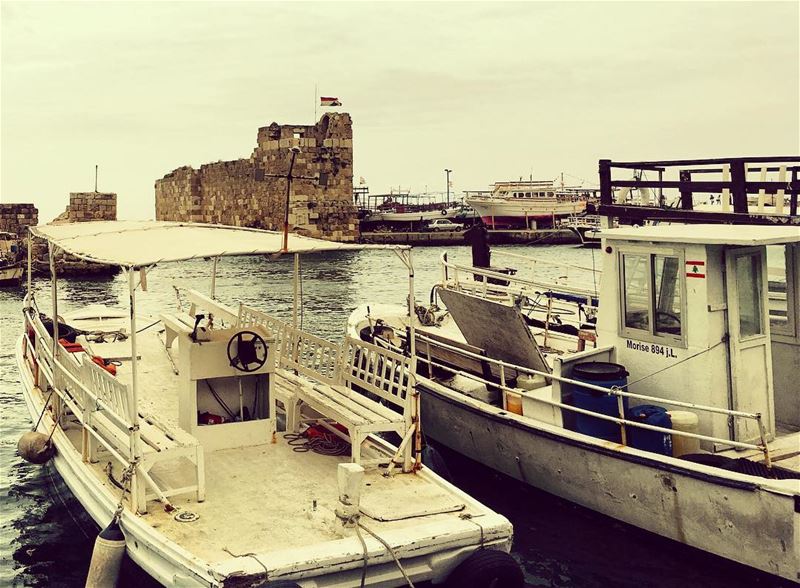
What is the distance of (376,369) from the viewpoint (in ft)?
31.0

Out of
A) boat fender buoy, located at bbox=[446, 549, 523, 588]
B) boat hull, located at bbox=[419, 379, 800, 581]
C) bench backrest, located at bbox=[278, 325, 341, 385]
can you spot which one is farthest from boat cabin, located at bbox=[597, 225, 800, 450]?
boat fender buoy, located at bbox=[446, 549, 523, 588]

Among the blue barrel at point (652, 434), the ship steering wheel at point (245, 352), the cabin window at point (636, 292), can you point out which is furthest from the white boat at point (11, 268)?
the blue barrel at point (652, 434)

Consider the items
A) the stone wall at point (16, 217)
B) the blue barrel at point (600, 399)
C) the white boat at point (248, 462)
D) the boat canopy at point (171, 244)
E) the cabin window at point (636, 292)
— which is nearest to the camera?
the white boat at point (248, 462)

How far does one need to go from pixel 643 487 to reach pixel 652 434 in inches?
21.0

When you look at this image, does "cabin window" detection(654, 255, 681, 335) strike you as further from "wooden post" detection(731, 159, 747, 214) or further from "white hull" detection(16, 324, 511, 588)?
"white hull" detection(16, 324, 511, 588)

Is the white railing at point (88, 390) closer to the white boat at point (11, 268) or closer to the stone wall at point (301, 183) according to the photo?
the white boat at point (11, 268)

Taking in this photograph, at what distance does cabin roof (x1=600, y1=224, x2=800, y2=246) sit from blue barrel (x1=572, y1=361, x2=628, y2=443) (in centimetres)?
143

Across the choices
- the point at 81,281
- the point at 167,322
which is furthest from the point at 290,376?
the point at 81,281

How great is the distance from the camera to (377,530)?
704cm

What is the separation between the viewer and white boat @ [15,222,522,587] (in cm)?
674

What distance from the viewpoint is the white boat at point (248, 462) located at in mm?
6738

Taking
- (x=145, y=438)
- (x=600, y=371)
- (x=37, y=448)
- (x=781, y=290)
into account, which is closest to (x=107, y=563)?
(x=145, y=438)

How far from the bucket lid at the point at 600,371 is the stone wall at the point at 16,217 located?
4457 cm

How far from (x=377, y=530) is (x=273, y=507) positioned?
3.43ft
